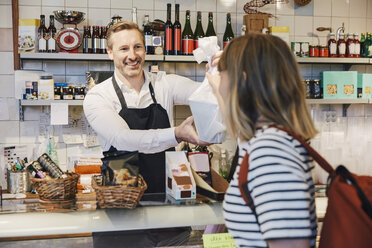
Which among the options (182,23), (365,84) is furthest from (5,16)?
(365,84)

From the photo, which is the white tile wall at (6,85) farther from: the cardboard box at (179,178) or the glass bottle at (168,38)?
the cardboard box at (179,178)

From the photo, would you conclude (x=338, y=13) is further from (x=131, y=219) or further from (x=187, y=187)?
(x=131, y=219)

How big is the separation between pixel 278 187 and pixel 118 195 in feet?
2.68

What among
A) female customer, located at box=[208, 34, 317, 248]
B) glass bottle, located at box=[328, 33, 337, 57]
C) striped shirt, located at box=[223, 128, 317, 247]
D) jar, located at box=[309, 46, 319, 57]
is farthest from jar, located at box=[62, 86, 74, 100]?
striped shirt, located at box=[223, 128, 317, 247]

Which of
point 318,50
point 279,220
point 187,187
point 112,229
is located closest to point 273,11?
point 318,50

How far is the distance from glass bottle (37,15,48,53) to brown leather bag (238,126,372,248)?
2.97m

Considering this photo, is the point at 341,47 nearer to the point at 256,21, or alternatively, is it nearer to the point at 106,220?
the point at 256,21

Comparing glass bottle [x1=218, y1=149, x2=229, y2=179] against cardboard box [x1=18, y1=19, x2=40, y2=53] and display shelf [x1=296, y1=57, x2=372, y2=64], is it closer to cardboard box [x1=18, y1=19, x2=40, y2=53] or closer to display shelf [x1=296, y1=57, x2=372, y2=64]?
display shelf [x1=296, y1=57, x2=372, y2=64]

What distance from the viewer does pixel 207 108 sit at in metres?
1.57

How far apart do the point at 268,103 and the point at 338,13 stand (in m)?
3.71

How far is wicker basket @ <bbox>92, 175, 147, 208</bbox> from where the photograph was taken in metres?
1.57

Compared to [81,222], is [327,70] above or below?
above

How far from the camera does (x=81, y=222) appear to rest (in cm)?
157

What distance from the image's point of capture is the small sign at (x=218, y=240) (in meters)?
1.67
